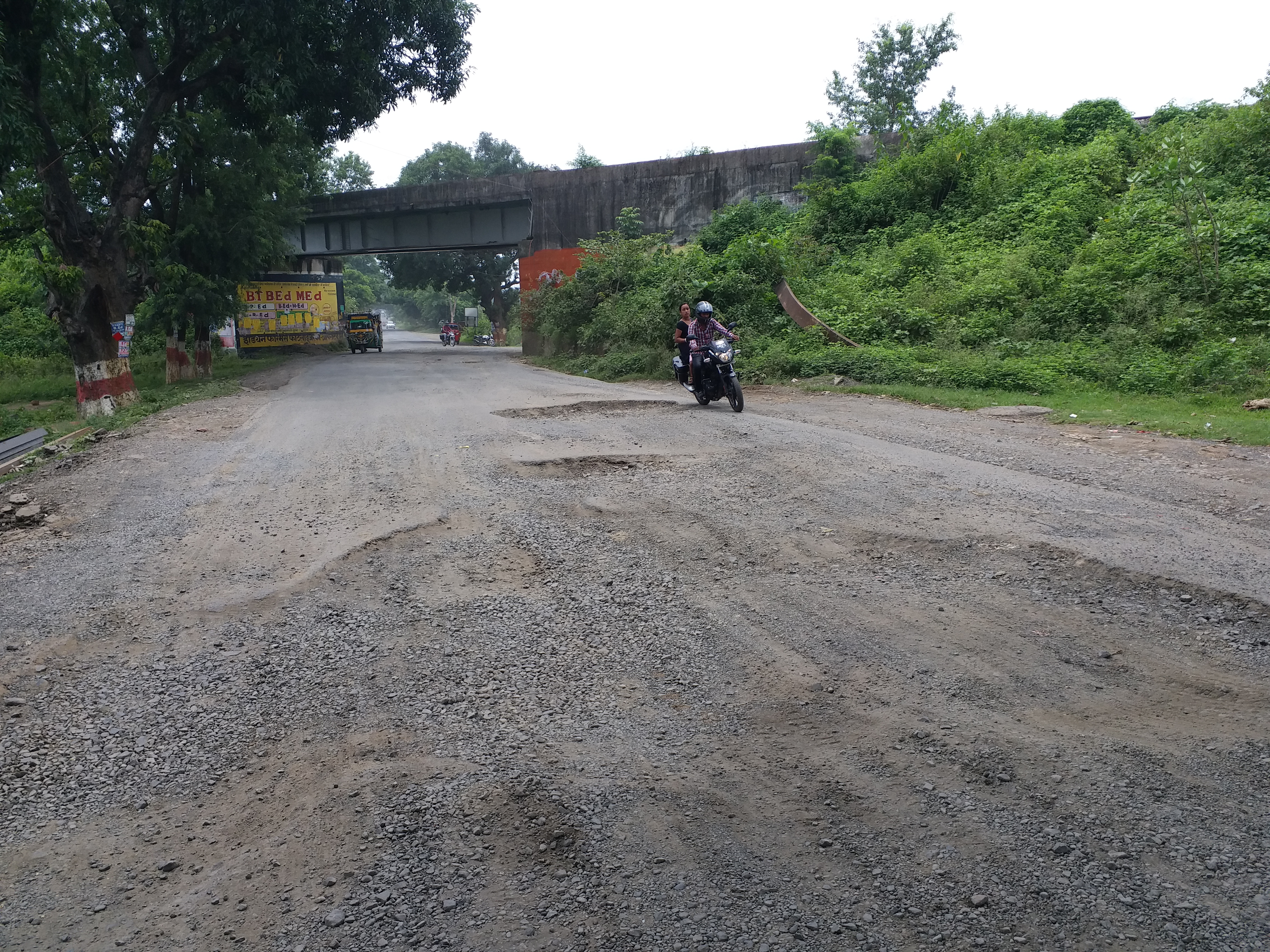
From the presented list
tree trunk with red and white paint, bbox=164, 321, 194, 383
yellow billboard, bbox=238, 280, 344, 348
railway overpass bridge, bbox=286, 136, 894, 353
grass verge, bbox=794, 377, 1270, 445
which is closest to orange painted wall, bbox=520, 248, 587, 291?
railway overpass bridge, bbox=286, 136, 894, 353

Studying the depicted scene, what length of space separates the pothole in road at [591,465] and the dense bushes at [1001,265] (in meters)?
7.71

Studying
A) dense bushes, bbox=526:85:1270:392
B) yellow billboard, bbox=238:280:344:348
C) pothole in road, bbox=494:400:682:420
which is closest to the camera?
pothole in road, bbox=494:400:682:420

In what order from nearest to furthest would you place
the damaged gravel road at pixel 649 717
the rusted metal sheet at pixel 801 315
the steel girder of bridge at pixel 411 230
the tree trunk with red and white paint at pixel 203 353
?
the damaged gravel road at pixel 649 717 → the rusted metal sheet at pixel 801 315 → the tree trunk with red and white paint at pixel 203 353 → the steel girder of bridge at pixel 411 230

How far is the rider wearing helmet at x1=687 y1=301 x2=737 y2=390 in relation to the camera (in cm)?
1232

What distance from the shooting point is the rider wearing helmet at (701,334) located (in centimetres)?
1232

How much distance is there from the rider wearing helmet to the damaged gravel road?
16.9ft

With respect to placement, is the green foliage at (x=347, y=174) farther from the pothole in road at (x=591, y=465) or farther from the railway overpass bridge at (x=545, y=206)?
the pothole in road at (x=591, y=465)

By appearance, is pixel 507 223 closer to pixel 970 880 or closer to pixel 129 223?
pixel 129 223

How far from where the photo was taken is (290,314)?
39.2 meters

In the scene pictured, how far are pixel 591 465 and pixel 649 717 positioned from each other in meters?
4.74

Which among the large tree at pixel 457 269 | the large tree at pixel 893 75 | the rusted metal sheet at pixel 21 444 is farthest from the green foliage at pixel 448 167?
the rusted metal sheet at pixel 21 444

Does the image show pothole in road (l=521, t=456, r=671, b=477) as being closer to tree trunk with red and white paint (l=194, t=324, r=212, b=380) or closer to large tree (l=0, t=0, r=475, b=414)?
large tree (l=0, t=0, r=475, b=414)

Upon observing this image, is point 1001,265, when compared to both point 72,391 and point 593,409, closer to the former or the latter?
point 593,409

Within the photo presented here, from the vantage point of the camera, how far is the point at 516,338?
59.2 m
